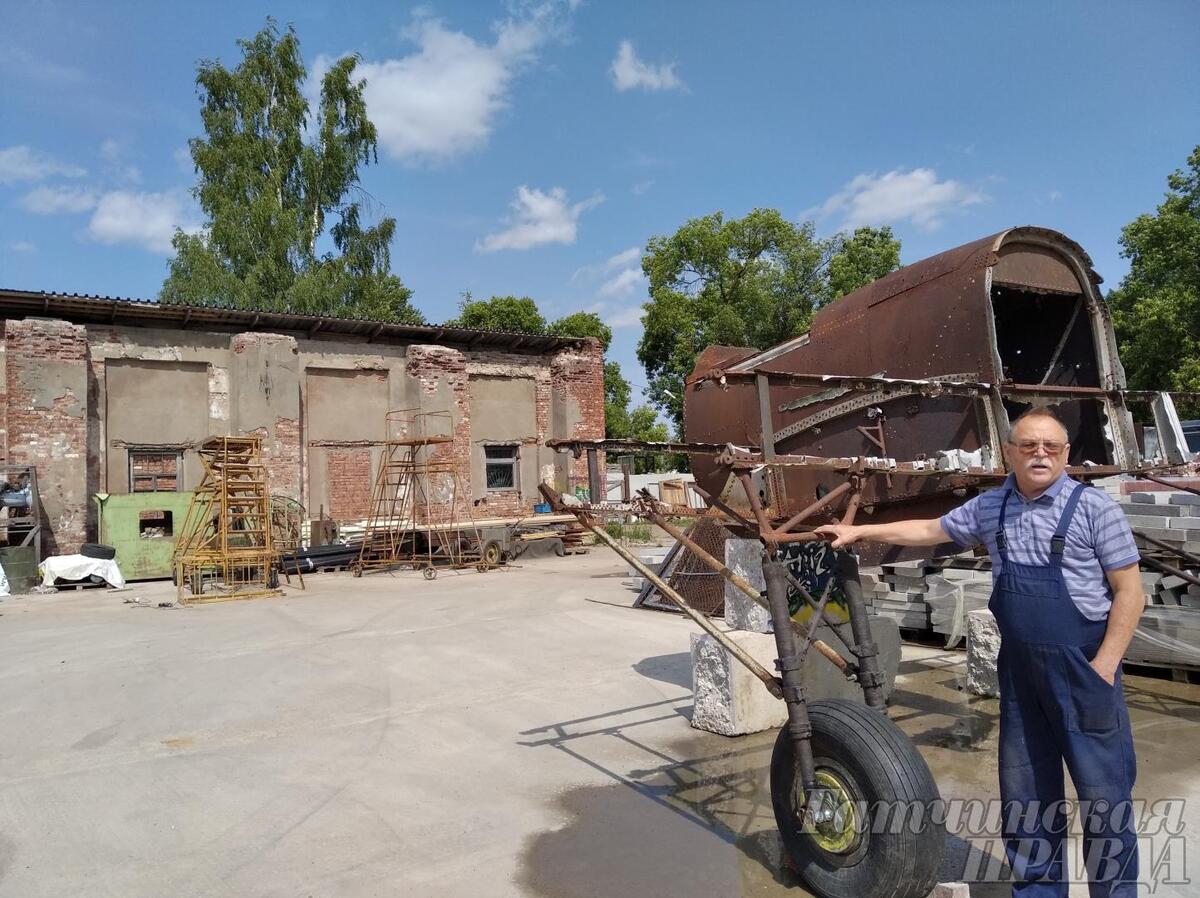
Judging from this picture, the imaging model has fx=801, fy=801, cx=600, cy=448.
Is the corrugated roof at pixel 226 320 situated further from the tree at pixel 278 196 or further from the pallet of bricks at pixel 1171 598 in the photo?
the pallet of bricks at pixel 1171 598

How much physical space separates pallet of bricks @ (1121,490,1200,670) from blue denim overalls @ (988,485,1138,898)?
3860 mm

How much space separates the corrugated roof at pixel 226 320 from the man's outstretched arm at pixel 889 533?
16.6 metres

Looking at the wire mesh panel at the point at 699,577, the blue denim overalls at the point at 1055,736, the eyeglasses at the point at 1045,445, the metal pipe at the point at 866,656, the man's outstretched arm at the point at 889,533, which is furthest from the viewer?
the wire mesh panel at the point at 699,577

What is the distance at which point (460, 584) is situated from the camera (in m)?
14.1

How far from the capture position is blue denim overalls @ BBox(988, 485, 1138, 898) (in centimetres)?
254

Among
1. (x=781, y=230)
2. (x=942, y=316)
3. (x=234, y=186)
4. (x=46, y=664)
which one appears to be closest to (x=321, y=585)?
(x=46, y=664)

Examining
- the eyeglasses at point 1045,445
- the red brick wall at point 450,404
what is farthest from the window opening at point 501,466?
the eyeglasses at point 1045,445

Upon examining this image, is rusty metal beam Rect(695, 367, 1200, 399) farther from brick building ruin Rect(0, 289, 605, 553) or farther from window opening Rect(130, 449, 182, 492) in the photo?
window opening Rect(130, 449, 182, 492)

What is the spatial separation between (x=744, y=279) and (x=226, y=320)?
1984 cm

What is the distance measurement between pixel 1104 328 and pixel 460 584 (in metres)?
10.9

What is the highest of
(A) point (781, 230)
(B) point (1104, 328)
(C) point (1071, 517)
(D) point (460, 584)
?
(A) point (781, 230)

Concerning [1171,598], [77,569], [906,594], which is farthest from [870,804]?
[77,569]

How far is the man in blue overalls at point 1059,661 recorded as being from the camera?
2.54 meters

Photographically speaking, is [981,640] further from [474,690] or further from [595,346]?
[595,346]
